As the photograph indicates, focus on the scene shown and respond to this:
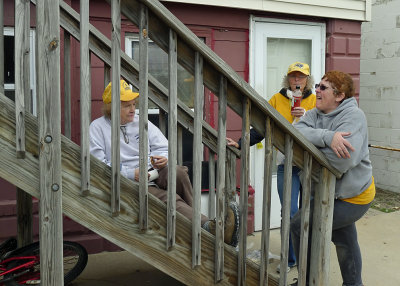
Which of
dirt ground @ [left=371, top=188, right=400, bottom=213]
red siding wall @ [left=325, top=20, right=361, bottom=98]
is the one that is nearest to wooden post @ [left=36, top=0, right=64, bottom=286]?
red siding wall @ [left=325, top=20, right=361, bottom=98]

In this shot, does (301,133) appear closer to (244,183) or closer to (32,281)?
(244,183)

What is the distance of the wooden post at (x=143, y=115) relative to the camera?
2209 millimetres

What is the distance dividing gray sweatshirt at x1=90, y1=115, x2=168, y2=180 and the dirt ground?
3.88 meters

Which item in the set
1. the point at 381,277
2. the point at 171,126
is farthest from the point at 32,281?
the point at 381,277

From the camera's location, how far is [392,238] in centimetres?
488

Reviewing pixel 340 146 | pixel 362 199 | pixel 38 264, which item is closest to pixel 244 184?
pixel 340 146

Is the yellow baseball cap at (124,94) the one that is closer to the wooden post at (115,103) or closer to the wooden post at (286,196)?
the wooden post at (115,103)

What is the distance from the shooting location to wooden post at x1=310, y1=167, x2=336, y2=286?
2832 millimetres

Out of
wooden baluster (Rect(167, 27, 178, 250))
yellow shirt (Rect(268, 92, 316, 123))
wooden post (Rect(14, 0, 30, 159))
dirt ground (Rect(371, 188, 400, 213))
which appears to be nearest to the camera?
wooden post (Rect(14, 0, 30, 159))

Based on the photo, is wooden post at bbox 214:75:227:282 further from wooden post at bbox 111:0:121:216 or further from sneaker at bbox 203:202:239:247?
wooden post at bbox 111:0:121:216

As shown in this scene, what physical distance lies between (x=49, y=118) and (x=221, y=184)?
933 millimetres

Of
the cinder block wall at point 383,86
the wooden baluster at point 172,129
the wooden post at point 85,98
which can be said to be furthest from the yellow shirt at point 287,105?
the cinder block wall at point 383,86

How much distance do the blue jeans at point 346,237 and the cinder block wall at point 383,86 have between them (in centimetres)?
444

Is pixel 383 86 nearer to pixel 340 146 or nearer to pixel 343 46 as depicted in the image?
pixel 343 46
